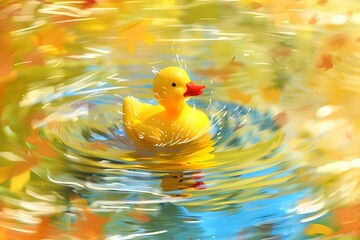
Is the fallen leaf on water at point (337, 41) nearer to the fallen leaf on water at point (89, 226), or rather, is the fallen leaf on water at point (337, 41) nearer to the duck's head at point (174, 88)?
the duck's head at point (174, 88)

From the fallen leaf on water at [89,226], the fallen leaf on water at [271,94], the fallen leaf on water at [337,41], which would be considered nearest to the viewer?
the fallen leaf on water at [89,226]

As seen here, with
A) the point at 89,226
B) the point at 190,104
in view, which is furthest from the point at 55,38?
the point at 89,226

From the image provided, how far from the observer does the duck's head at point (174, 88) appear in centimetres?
97

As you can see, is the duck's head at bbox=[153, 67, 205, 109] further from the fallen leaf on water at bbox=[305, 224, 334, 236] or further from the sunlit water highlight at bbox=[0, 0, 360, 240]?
the fallen leaf on water at bbox=[305, 224, 334, 236]

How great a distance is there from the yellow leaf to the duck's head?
220 millimetres

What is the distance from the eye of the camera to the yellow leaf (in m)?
0.86

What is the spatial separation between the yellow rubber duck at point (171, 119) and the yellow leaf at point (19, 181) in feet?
0.59

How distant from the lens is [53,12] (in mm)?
1299

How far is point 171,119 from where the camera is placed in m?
0.99

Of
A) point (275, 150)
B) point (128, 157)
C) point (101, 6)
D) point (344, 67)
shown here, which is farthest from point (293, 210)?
point (101, 6)

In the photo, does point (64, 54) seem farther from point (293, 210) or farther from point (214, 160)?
point (293, 210)

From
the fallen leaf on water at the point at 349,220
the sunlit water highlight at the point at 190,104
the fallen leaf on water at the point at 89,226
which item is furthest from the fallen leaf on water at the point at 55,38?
the fallen leaf on water at the point at 349,220

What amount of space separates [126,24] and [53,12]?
136 mm

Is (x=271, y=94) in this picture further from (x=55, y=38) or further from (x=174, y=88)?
(x=55, y=38)
